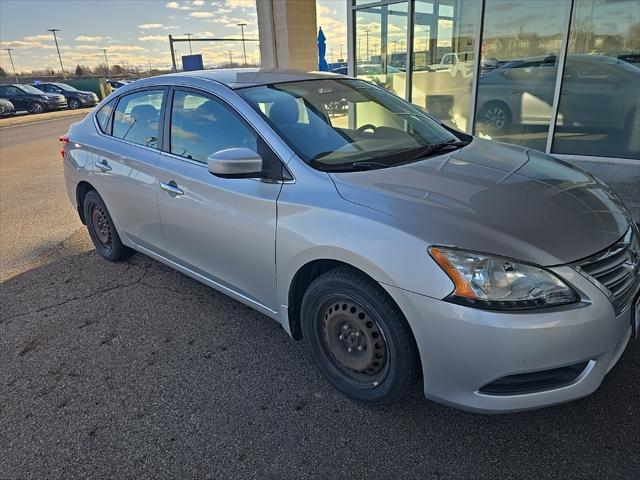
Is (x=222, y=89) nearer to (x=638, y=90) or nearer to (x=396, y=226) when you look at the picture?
(x=396, y=226)

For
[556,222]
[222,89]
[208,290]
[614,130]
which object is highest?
[222,89]

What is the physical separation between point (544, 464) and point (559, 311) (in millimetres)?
719

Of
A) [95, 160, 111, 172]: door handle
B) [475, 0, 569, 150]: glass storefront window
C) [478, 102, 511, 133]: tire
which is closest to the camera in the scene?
[95, 160, 111, 172]: door handle

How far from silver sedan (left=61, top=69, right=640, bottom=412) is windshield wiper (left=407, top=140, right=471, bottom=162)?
0.02m

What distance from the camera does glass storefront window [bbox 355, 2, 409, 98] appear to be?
8.79m

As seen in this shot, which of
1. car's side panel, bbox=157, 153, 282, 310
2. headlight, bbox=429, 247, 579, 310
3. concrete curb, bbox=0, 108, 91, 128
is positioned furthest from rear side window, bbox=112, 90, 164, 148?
concrete curb, bbox=0, 108, 91, 128

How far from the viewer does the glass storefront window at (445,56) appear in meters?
7.93

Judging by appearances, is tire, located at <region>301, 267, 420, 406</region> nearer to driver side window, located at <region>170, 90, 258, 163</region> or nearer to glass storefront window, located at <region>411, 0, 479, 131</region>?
driver side window, located at <region>170, 90, 258, 163</region>

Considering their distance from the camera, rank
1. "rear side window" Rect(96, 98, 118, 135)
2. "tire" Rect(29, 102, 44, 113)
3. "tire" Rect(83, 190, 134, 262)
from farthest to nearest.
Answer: "tire" Rect(29, 102, 44, 113) → "tire" Rect(83, 190, 134, 262) → "rear side window" Rect(96, 98, 118, 135)

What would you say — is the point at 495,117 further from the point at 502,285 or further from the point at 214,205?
the point at 502,285

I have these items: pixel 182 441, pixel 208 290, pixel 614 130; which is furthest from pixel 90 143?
pixel 614 130

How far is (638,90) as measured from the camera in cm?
659

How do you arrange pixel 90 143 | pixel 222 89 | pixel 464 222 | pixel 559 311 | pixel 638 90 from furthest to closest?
pixel 638 90
pixel 90 143
pixel 222 89
pixel 464 222
pixel 559 311

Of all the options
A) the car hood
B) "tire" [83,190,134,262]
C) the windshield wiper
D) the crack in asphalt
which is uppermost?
the windshield wiper
